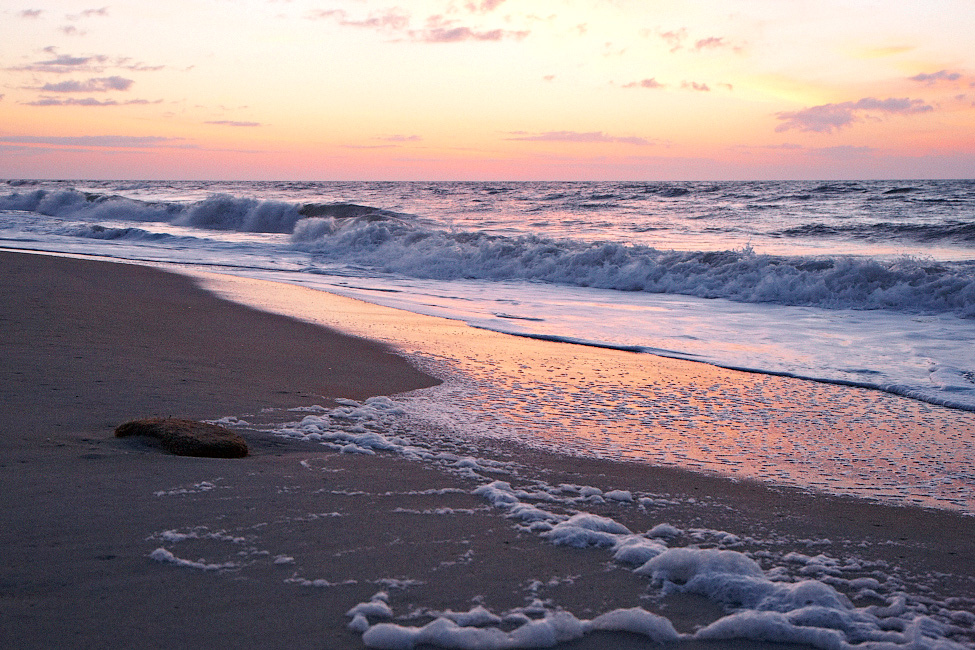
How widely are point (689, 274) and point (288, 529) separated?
11.2 m

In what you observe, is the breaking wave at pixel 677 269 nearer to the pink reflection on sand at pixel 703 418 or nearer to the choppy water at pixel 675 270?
the choppy water at pixel 675 270

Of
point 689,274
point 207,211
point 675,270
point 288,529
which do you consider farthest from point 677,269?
point 207,211

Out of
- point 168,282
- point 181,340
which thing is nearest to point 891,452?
point 181,340

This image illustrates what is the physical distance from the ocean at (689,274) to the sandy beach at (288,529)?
508 millimetres

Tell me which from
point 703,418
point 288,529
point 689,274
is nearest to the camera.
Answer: point 288,529

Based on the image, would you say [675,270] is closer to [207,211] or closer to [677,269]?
[677,269]

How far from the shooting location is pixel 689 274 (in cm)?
1286

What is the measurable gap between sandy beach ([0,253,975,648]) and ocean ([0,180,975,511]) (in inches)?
20.0

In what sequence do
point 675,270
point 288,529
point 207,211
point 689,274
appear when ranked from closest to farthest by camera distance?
point 288,529
point 689,274
point 675,270
point 207,211

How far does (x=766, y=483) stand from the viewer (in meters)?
3.39

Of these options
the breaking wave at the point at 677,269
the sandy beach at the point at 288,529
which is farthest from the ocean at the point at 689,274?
the sandy beach at the point at 288,529

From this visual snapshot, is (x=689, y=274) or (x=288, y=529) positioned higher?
(x=689, y=274)

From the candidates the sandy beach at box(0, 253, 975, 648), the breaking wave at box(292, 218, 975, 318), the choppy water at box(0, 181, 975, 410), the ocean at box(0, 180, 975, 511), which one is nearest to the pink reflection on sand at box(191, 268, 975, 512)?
the ocean at box(0, 180, 975, 511)

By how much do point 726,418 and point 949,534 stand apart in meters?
1.71
